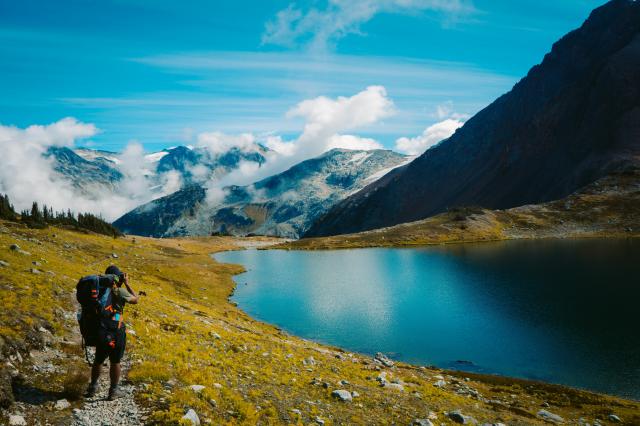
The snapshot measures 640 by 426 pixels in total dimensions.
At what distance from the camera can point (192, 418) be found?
1331 cm

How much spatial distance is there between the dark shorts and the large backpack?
0.86 ft

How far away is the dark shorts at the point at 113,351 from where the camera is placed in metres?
13.8

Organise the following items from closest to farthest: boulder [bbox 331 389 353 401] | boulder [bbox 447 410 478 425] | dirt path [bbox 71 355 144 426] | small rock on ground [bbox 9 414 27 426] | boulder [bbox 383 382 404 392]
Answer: small rock on ground [bbox 9 414 27 426] < dirt path [bbox 71 355 144 426] < boulder [bbox 331 389 353 401] < boulder [bbox 447 410 478 425] < boulder [bbox 383 382 404 392]

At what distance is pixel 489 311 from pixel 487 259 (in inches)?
2628

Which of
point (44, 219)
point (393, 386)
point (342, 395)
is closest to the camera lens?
point (342, 395)

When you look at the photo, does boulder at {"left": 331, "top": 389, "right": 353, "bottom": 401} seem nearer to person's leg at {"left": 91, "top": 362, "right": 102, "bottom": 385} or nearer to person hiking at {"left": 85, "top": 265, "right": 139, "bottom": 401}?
person hiking at {"left": 85, "top": 265, "right": 139, "bottom": 401}

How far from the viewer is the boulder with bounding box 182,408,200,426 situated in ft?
43.1

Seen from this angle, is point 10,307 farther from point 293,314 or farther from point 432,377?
point 293,314

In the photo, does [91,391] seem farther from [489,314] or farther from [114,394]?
[489,314]

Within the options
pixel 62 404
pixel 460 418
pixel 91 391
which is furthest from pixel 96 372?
pixel 460 418

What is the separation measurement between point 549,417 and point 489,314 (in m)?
34.5

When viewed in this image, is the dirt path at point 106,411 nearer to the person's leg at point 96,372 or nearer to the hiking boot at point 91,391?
the hiking boot at point 91,391

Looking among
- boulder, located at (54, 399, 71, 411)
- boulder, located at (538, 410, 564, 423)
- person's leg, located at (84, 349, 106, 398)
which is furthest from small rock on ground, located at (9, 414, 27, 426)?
boulder, located at (538, 410, 564, 423)

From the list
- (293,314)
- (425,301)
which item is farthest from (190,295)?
(425,301)
